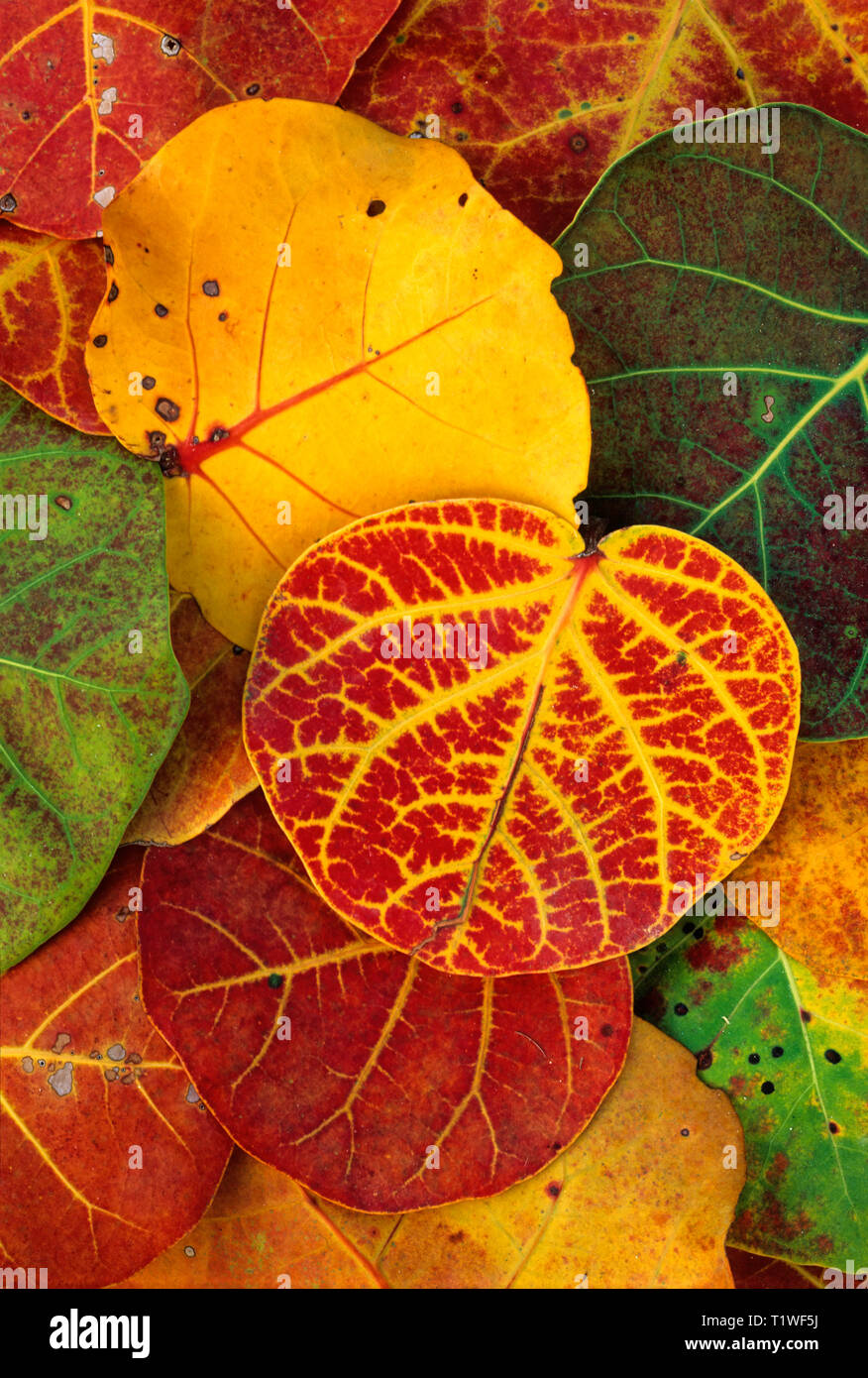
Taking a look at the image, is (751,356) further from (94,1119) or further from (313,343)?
(94,1119)

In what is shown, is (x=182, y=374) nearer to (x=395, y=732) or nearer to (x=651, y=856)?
(x=395, y=732)

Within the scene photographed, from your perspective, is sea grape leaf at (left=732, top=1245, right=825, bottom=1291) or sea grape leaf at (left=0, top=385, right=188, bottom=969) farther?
Answer: sea grape leaf at (left=732, top=1245, right=825, bottom=1291)

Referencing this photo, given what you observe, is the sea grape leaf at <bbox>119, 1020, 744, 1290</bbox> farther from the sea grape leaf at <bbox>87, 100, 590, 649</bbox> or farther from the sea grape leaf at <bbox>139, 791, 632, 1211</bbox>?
the sea grape leaf at <bbox>87, 100, 590, 649</bbox>

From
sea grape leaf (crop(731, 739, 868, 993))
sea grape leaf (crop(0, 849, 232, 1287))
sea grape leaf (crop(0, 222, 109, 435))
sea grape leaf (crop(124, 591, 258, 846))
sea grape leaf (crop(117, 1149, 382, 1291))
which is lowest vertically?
sea grape leaf (crop(117, 1149, 382, 1291))

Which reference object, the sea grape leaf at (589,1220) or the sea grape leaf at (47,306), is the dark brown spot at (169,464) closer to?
the sea grape leaf at (47,306)

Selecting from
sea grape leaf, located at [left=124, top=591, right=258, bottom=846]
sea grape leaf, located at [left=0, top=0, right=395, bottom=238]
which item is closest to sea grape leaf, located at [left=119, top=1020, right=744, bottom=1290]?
sea grape leaf, located at [left=124, top=591, right=258, bottom=846]

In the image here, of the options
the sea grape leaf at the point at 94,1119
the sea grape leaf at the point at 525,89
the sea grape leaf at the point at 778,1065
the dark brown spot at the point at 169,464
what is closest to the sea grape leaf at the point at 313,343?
the dark brown spot at the point at 169,464

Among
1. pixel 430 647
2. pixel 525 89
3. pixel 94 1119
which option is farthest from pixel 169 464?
pixel 94 1119
